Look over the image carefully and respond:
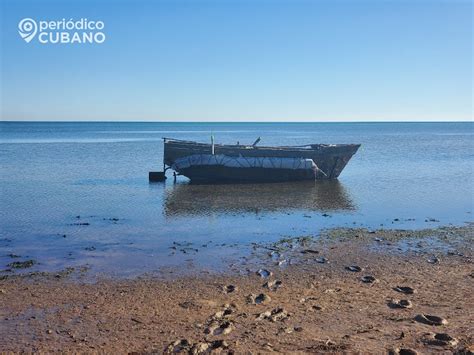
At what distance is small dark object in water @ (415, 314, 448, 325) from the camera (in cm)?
831

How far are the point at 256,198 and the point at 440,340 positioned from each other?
15213mm

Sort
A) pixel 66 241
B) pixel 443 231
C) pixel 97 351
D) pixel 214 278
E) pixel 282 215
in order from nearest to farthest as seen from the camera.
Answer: pixel 97 351, pixel 214 278, pixel 66 241, pixel 443 231, pixel 282 215

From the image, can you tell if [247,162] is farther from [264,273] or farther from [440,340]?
[440,340]

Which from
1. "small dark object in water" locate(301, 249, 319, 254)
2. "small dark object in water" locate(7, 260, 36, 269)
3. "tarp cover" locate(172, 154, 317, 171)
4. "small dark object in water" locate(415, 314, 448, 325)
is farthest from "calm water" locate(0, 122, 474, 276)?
"small dark object in water" locate(415, 314, 448, 325)

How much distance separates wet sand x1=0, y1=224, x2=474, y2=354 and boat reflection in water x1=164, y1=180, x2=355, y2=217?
6935 mm

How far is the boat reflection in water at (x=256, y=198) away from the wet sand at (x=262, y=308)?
6935 millimetres

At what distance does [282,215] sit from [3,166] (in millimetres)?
24463

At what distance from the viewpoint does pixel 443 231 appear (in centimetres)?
1580

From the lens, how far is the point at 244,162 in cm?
2778

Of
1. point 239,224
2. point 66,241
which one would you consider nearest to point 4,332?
point 66,241

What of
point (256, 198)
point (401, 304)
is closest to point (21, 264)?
point (401, 304)

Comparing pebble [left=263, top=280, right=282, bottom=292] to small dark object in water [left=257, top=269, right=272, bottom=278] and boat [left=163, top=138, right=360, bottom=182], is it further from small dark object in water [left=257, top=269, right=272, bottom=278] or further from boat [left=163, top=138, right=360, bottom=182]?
boat [left=163, top=138, right=360, bottom=182]

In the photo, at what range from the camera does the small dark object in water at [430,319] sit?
8313 millimetres

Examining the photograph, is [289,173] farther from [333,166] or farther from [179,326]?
[179,326]
